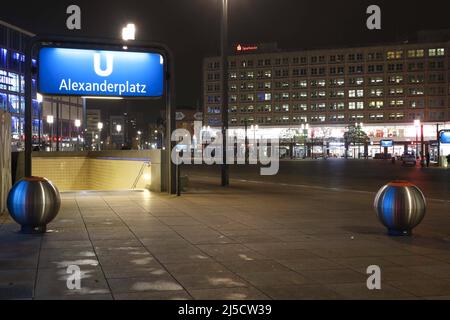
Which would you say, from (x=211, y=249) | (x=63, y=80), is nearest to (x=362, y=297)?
(x=211, y=249)

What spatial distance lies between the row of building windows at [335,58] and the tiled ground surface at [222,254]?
136435 millimetres

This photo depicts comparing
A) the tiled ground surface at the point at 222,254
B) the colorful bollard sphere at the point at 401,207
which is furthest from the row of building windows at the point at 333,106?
the colorful bollard sphere at the point at 401,207

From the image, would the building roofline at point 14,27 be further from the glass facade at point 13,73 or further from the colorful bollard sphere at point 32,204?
the colorful bollard sphere at point 32,204

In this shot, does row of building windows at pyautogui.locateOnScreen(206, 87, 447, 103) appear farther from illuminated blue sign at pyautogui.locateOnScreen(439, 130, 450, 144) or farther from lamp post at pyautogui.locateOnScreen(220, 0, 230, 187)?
lamp post at pyautogui.locateOnScreen(220, 0, 230, 187)

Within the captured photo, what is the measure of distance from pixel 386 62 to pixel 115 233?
144 m

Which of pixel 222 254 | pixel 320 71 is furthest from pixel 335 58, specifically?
pixel 222 254

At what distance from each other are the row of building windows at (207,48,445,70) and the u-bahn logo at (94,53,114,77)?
136208mm

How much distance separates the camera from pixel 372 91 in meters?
150

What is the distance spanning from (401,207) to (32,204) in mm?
6762

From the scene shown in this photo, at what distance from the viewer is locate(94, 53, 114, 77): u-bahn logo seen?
18.1 m

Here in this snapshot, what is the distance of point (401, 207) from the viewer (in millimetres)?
11273

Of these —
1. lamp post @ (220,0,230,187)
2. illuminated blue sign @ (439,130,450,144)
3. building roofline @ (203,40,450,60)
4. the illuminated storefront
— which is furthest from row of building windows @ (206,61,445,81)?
lamp post @ (220,0,230,187)

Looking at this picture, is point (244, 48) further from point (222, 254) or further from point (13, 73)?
point (222, 254)
